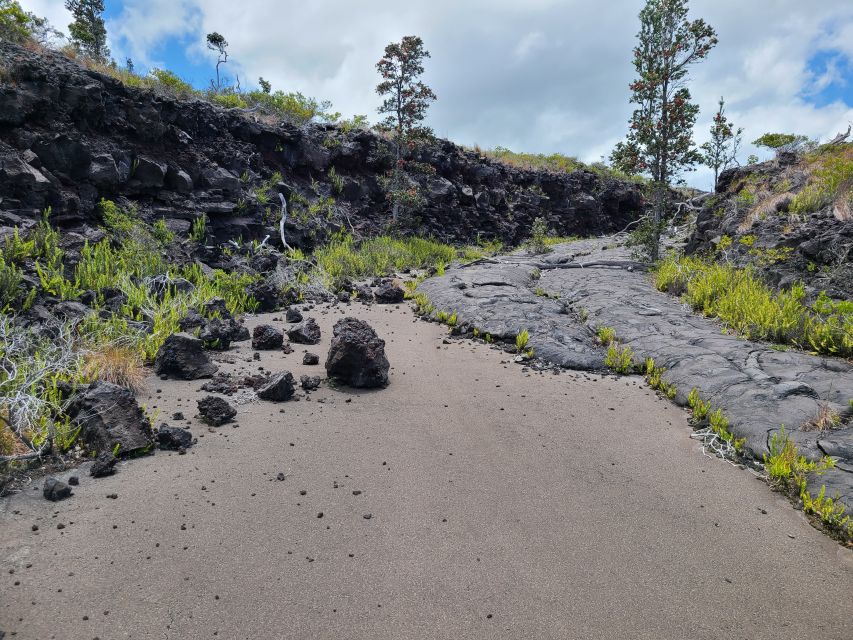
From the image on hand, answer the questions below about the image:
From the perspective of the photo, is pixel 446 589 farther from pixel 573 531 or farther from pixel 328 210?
pixel 328 210

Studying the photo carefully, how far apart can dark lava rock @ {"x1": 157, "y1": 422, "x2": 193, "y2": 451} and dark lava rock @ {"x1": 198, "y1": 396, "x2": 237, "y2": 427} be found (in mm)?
420

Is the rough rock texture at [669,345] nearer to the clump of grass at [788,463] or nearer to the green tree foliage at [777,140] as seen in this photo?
the clump of grass at [788,463]

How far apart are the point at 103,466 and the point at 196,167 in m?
11.6

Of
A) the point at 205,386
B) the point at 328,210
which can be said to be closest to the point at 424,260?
the point at 328,210

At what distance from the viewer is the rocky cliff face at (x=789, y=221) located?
326 inches

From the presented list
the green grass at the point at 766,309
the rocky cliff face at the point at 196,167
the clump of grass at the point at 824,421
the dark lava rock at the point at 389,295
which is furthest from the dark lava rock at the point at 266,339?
the green grass at the point at 766,309

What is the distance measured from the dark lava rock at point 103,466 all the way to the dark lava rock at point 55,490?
24cm

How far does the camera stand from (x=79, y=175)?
10625 millimetres

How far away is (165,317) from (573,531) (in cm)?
589

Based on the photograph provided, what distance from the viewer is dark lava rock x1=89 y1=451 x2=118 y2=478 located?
3525mm

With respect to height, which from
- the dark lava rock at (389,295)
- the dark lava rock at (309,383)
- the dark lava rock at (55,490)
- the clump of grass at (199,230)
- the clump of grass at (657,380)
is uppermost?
Answer: the clump of grass at (199,230)

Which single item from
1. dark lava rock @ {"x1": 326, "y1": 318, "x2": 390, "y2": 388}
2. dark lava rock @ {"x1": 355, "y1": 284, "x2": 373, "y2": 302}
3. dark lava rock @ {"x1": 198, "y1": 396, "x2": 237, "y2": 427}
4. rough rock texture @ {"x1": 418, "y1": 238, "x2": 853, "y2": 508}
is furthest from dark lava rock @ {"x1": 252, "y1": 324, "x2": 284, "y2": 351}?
dark lava rock @ {"x1": 355, "y1": 284, "x2": 373, "y2": 302}

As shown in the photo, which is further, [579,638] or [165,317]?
[165,317]

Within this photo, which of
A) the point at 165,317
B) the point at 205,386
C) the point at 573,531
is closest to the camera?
the point at 573,531
